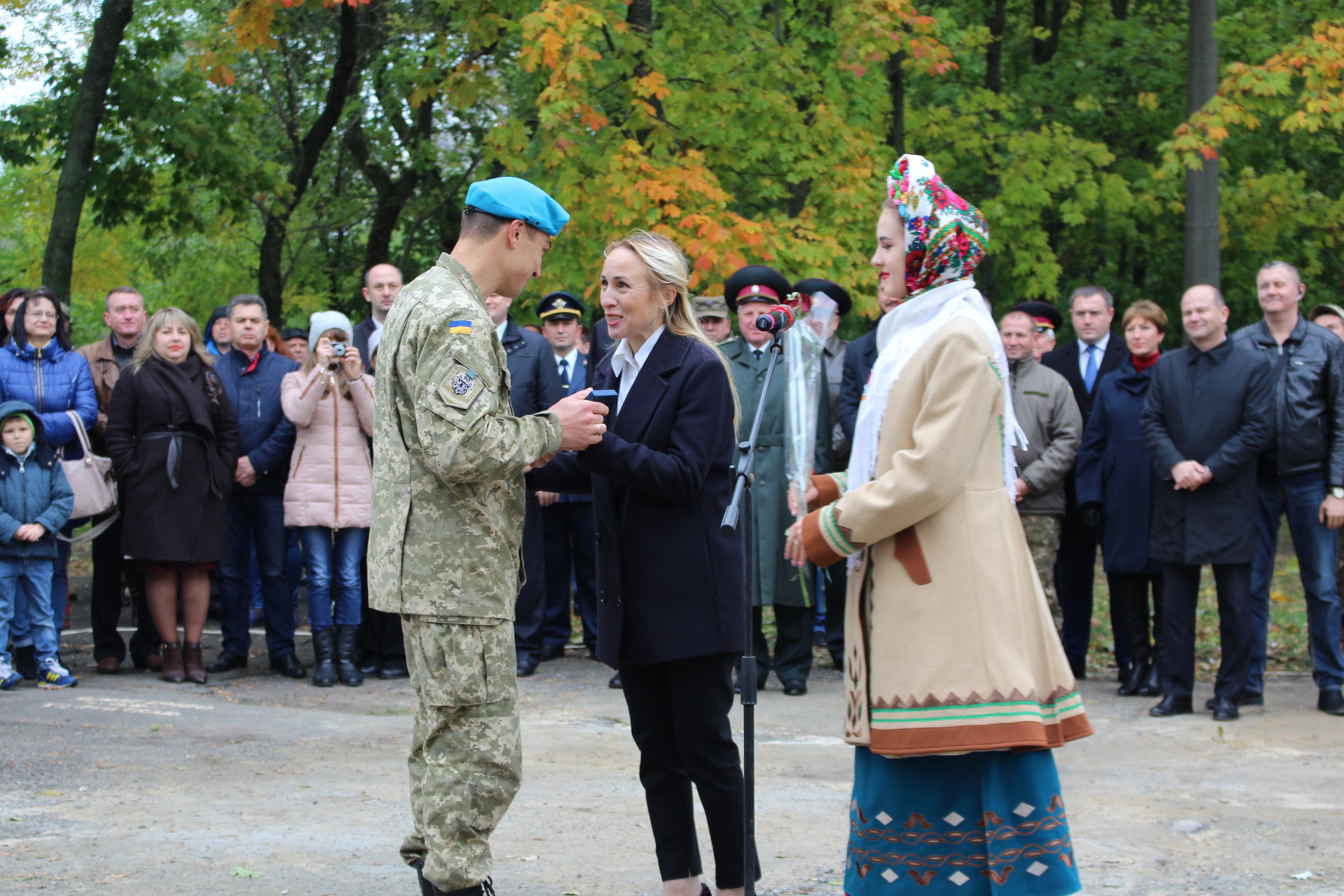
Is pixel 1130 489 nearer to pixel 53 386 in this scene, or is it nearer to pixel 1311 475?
pixel 1311 475

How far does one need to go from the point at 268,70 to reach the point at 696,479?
15687 mm

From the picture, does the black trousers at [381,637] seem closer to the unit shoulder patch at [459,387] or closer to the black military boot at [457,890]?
the black military boot at [457,890]

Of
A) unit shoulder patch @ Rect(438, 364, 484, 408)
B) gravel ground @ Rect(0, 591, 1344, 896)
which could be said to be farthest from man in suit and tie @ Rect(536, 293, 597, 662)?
unit shoulder patch @ Rect(438, 364, 484, 408)

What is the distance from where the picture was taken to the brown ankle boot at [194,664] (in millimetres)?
8117

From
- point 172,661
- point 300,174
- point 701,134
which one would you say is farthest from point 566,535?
point 300,174

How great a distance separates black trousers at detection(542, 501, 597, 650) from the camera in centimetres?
914

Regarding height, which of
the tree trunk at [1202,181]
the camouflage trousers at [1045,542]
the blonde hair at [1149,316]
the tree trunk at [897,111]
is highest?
the tree trunk at [897,111]

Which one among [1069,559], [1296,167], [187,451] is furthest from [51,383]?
[1296,167]

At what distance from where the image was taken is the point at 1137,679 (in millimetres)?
8297

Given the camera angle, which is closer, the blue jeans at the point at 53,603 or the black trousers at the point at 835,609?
the blue jeans at the point at 53,603

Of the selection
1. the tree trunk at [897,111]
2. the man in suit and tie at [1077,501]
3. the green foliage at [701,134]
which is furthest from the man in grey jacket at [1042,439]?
the tree trunk at [897,111]

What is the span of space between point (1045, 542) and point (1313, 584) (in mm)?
1527

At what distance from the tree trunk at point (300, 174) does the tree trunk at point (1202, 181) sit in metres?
9.24

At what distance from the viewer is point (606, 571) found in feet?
13.7
